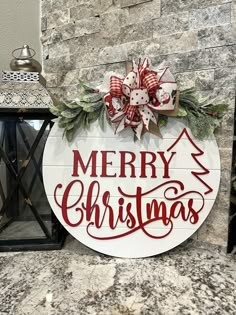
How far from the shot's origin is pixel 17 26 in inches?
41.8

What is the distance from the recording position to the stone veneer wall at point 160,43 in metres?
0.81

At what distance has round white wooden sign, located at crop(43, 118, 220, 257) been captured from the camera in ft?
2.69

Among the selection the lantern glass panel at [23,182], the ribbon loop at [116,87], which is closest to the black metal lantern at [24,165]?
the lantern glass panel at [23,182]

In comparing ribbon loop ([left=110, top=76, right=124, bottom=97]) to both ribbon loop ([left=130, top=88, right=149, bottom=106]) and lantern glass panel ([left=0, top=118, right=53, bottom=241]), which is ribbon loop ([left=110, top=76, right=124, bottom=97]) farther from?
lantern glass panel ([left=0, top=118, right=53, bottom=241])

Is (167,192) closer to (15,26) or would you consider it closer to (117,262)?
(117,262)

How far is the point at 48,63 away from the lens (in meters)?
1.06

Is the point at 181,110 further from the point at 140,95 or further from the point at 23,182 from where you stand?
the point at 23,182

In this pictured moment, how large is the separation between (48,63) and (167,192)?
0.67 meters

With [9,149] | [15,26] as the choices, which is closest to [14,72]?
[9,149]

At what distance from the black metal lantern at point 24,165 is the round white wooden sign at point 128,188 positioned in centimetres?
6

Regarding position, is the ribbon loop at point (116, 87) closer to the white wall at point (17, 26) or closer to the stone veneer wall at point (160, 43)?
the stone veneer wall at point (160, 43)

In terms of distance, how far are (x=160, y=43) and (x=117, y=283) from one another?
723 millimetres

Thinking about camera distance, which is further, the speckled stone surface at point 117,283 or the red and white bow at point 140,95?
the red and white bow at point 140,95

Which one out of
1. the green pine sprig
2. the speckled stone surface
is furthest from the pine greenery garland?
the speckled stone surface
